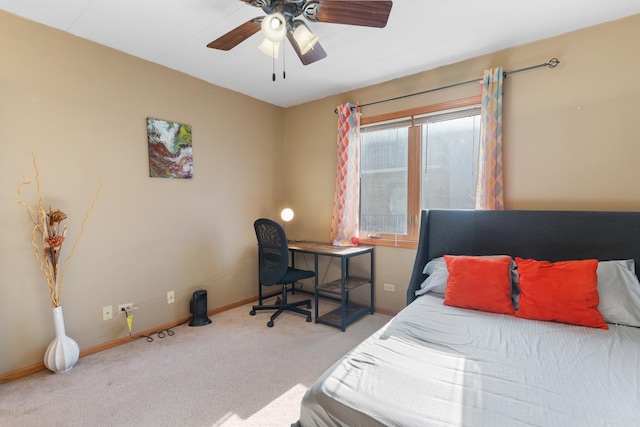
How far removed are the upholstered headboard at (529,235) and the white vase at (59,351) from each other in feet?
8.88

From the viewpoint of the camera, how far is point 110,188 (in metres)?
2.59

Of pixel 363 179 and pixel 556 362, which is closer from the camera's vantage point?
pixel 556 362

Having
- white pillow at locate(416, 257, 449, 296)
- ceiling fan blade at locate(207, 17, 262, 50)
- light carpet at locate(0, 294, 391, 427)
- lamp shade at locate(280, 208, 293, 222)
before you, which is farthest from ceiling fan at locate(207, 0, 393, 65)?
lamp shade at locate(280, 208, 293, 222)

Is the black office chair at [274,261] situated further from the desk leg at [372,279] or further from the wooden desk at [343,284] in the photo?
the desk leg at [372,279]

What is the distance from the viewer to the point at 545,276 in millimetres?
1906

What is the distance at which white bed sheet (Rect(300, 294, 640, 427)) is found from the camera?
1.01 m

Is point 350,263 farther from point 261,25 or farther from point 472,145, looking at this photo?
point 261,25

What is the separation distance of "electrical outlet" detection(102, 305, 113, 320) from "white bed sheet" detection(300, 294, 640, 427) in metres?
2.27

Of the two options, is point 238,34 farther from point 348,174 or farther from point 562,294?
point 562,294

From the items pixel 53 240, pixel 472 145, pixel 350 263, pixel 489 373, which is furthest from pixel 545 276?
pixel 53 240

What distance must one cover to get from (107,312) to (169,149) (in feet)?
5.26

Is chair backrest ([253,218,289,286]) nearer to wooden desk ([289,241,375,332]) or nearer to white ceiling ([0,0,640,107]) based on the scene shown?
wooden desk ([289,241,375,332])

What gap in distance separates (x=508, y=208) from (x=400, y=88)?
1.64 meters

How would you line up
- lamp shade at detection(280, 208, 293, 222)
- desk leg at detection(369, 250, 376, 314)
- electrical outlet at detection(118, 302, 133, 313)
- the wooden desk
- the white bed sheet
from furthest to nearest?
lamp shade at detection(280, 208, 293, 222) → desk leg at detection(369, 250, 376, 314) → the wooden desk → electrical outlet at detection(118, 302, 133, 313) → the white bed sheet
